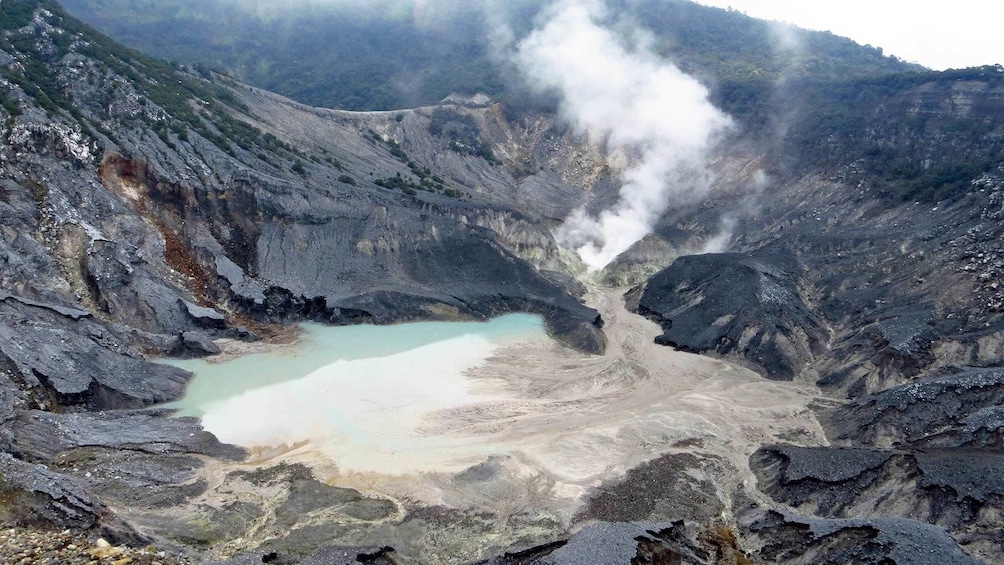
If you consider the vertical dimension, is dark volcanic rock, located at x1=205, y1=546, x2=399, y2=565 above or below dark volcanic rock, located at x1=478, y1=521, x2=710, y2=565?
below

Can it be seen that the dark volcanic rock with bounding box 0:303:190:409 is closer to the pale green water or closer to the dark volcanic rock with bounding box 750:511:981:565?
the pale green water

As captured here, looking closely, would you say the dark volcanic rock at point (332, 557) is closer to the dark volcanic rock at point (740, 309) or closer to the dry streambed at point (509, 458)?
the dry streambed at point (509, 458)

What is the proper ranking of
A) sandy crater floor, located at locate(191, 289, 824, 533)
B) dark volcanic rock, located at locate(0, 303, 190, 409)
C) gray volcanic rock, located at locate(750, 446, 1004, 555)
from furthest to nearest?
1. dark volcanic rock, located at locate(0, 303, 190, 409)
2. sandy crater floor, located at locate(191, 289, 824, 533)
3. gray volcanic rock, located at locate(750, 446, 1004, 555)

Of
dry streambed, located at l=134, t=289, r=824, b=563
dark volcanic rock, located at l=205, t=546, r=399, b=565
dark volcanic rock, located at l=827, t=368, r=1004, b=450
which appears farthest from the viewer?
dark volcanic rock, located at l=827, t=368, r=1004, b=450

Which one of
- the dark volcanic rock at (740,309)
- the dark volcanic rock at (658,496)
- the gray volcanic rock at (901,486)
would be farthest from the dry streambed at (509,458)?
the dark volcanic rock at (740,309)

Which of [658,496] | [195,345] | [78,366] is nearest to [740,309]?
[658,496]

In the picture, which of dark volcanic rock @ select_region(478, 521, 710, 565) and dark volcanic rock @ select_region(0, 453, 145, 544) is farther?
dark volcanic rock @ select_region(0, 453, 145, 544)

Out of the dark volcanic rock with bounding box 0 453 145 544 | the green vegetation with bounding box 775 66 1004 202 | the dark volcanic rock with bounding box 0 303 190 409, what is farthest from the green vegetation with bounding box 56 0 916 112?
the dark volcanic rock with bounding box 0 453 145 544
